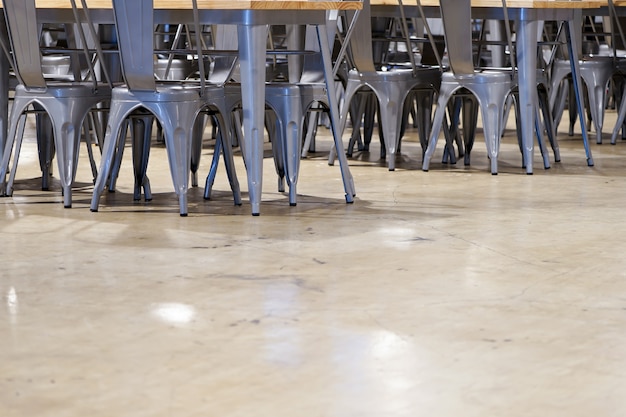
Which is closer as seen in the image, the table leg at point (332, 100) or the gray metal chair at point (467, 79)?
the table leg at point (332, 100)

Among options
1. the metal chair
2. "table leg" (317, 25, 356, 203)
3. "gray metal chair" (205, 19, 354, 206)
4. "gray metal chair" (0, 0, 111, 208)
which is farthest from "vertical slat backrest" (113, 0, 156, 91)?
the metal chair

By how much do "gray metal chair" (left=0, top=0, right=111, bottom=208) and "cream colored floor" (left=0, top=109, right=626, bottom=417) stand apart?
198 millimetres

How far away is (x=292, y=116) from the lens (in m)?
3.71

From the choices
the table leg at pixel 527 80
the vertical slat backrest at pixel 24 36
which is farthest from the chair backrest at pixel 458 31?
the vertical slat backrest at pixel 24 36

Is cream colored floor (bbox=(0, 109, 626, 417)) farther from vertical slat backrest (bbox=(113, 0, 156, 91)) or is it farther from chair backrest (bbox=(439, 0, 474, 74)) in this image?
chair backrest (bbox=(439, 0, 474, 74))

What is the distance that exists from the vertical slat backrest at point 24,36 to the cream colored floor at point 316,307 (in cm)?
46

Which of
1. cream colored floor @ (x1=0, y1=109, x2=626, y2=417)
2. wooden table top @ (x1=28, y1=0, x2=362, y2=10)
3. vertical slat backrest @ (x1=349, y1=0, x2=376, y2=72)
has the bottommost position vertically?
cream colored floor @ (x1=0, y1=109, x2=626, y2=417)

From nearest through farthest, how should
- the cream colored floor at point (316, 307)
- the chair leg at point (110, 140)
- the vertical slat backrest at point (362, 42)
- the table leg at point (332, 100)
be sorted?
the cream colored floor at point (316, 307)
the chair leg at point (110, 140)
the table leg at point (332, 100)
the vertical slat backrest at point (362, 42)

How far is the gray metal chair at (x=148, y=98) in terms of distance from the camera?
3352 mm

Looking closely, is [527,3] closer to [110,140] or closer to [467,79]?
[467,79]

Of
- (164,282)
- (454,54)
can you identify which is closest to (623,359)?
(164,282)

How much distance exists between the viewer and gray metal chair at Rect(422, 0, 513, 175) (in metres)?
4.36

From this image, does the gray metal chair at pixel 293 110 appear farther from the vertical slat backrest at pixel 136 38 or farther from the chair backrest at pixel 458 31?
the chair backrest at pixel 458 31

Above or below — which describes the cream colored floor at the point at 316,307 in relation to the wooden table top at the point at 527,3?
below
